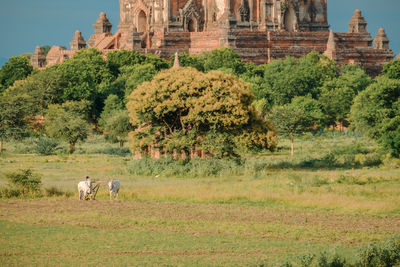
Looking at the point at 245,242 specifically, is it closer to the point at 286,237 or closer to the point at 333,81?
the point at 286,237

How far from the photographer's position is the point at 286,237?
72.2 feet

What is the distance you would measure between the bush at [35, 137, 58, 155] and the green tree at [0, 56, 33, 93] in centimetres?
2308

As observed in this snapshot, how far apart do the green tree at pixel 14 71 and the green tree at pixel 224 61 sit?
1470 centimetres

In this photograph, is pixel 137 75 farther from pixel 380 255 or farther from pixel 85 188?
pixel 380 255

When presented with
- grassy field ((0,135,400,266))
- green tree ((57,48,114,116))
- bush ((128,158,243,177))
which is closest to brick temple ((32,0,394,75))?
green tree ((57,48,114,116))

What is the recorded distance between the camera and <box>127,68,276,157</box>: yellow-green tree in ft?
121

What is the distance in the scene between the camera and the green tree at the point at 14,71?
235ft

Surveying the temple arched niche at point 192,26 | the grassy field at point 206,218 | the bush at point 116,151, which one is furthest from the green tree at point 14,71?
the grassy field at point 206,218

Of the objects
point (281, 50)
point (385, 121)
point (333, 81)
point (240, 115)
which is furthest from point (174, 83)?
point (281, 50)

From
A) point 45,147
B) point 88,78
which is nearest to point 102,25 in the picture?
point 88,78

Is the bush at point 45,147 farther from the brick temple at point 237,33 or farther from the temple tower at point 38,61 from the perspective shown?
the temple tower at point 38,61

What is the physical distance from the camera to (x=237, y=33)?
72188mm

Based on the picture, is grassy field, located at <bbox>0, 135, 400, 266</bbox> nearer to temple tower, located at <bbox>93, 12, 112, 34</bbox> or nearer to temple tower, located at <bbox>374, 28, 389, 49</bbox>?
temple tower, located at <bbox>374, 28, 389, 49</bbox>

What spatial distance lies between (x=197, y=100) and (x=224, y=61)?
30.3m
